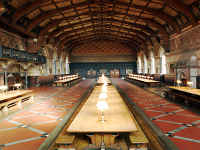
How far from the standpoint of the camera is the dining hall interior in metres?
3.53

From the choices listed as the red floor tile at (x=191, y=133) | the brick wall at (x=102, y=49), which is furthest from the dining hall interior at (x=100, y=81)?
the brick wall at (x=102, y=49)

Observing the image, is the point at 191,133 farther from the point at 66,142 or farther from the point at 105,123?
the point at 66,142

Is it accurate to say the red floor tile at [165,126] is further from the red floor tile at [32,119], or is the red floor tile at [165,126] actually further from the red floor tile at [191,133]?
the red floor tile at [32,119]

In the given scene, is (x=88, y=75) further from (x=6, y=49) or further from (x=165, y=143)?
(x=165, y=143)

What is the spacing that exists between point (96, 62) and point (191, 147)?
31.0 metres

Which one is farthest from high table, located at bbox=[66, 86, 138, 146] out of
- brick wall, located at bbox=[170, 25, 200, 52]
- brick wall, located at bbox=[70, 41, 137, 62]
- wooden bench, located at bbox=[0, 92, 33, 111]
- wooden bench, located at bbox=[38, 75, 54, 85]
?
brick wall, located at bbox=[70, 41, 137, 62]

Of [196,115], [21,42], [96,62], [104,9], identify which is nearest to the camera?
[196,115]

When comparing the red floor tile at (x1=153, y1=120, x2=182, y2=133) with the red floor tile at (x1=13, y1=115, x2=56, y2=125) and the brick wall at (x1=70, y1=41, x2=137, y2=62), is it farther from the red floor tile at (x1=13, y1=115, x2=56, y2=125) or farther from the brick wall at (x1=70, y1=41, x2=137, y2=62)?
the brick wall at (x1=70, y1=41, x2=137, y2=62)

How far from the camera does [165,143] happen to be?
3758mm

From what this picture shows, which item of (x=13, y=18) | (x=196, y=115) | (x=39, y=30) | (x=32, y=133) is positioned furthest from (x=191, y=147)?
(x=39, y=30)

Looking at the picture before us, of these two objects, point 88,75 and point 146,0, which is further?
point 88,75

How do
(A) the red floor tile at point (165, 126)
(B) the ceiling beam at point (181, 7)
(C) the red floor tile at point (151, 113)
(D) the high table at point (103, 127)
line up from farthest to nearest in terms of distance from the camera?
(B) the ceiling beam at point (181, 7), (C) the red floor tile at point (151, 113), (A) the red floor tile at point (165, 126), (D) the high table at point (103, 127)

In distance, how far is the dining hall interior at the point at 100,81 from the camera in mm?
3531

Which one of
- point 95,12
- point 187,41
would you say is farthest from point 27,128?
point 95,12
